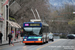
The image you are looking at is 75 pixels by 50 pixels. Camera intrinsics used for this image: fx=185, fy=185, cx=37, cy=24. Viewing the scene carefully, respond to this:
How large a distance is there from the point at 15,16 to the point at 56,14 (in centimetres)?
3410

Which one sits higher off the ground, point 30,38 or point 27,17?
point 27,17

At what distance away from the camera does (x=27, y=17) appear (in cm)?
4438

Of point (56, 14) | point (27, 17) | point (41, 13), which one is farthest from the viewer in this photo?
point (56, 14)

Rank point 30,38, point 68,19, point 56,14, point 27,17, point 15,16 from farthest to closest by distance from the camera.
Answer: point 56,14 → point 68,19 → point 27,17 → point 15,16 → point 30,38

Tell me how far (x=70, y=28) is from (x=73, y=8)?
31267mm

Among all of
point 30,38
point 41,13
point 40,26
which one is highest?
point 41,13

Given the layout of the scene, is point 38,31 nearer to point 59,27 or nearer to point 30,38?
point 30,38

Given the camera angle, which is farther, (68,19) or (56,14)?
(56,14)

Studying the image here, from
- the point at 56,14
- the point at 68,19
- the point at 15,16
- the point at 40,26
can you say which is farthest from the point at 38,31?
the point at 56,14

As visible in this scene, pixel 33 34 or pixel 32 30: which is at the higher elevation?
pixel 32 30

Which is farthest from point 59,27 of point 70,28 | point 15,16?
point 15,16

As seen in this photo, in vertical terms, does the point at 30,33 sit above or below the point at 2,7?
below

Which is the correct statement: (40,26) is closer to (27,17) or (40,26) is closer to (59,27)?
(27,17)

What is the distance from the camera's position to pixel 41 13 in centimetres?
4731
